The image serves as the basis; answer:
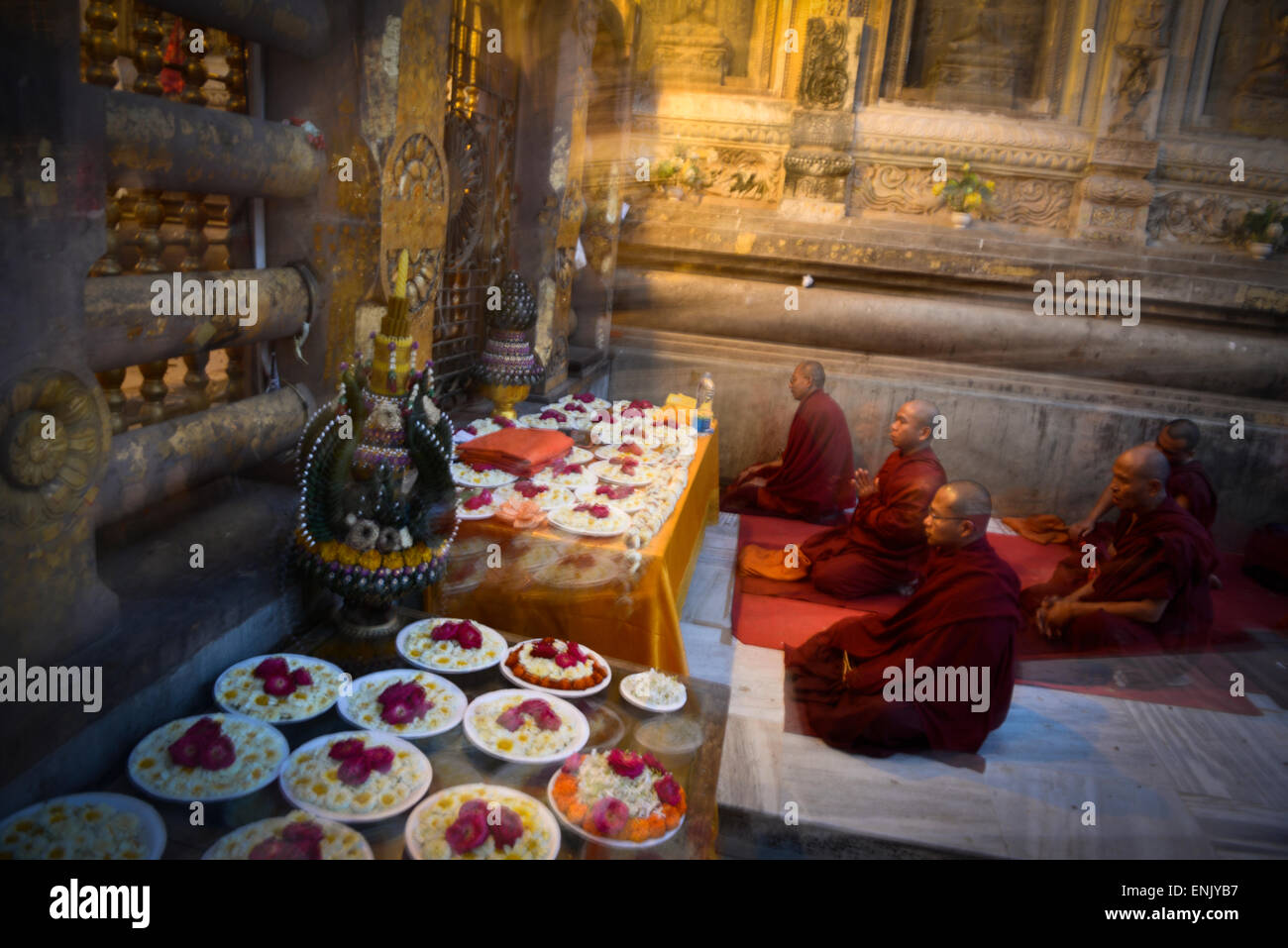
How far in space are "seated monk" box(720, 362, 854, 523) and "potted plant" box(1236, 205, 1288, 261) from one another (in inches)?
189

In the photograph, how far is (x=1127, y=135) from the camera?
28.3 ft

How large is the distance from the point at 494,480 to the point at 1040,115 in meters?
7.71

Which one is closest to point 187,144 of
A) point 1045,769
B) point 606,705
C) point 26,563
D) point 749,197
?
point 26,563

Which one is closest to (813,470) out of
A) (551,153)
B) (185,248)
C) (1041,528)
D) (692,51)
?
(1041,528)

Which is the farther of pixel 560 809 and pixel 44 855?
pixel 560 809

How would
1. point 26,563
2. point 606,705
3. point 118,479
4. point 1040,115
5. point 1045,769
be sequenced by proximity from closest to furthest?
point 26,563
point 118,479
point 606,705
point 1045,769
point 1040,115

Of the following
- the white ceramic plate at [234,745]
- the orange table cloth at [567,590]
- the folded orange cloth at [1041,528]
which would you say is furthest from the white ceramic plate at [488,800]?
the folded orange cloth at [1041,528]

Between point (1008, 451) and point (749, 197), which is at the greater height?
point (749, 197)

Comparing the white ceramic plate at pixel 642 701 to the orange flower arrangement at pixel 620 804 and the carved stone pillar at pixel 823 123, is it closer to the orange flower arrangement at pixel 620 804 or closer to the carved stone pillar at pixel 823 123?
the orange flower arrangement at pixel 620 804

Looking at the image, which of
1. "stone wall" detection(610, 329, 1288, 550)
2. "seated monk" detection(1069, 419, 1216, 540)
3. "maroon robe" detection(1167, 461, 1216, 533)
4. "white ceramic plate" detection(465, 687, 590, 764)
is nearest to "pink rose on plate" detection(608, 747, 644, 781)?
"white ceramic plate" detection(465, 687, 590, 764)

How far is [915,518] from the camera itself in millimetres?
5883

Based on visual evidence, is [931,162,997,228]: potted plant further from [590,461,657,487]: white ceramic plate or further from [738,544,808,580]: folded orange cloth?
[590,461,657,487]: white ceramic plate

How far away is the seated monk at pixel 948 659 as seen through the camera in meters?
3.79

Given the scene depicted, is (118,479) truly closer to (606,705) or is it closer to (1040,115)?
(606,705)
